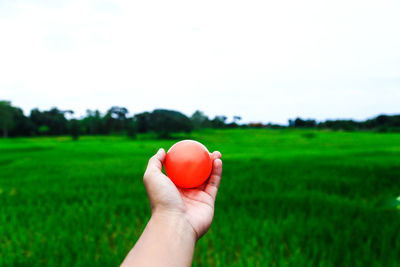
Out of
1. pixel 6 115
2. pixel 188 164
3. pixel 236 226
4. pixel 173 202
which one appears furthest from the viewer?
pixel 6 115

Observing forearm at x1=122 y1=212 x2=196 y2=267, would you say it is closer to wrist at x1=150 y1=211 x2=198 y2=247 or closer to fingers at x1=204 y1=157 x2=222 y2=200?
wrist at x1=150 y1=211 x2=198 y2=247

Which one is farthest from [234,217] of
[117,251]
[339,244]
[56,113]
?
[56,113]

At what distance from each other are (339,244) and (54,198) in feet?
14.7

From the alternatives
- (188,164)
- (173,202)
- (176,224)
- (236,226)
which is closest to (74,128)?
(236,226)

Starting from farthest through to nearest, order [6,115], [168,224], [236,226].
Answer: [6,115] < [236,226] < [168,224]

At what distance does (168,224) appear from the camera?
1.34 m

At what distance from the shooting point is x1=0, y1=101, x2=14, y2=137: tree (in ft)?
106

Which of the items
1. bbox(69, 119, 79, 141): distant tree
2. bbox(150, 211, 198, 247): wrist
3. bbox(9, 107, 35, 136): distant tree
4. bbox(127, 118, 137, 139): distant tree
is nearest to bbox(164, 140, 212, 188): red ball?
bbox(150, 211, 198, 247): wrist

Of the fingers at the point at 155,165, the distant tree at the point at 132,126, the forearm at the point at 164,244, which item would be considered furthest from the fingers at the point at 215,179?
the distant tree at the point at 132,126

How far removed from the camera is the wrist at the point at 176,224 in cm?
130

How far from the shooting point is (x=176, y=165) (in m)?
1.97

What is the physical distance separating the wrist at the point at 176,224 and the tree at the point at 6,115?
39.2 m

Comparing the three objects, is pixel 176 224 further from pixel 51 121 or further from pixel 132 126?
pixel 51 121

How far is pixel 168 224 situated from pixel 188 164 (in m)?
0.66
